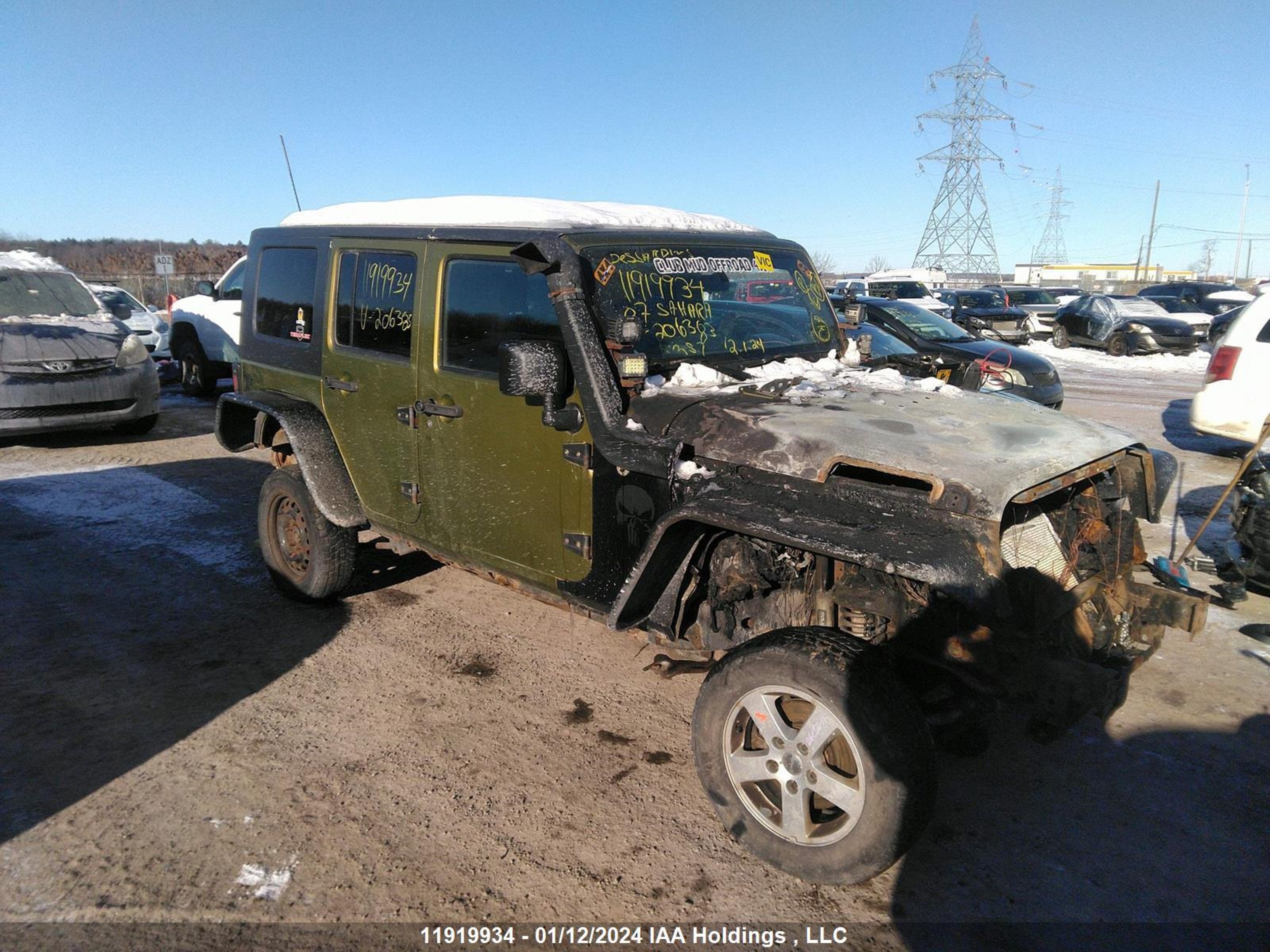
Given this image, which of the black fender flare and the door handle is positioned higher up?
the door handle

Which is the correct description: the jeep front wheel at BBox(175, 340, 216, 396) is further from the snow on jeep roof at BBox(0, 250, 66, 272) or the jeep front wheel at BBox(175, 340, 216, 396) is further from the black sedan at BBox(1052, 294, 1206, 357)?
the black sedan at BBox(1052, 294, 1206, 357)

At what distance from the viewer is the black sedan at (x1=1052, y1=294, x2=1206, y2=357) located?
19094 mm

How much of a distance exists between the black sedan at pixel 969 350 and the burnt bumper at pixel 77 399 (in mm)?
7616

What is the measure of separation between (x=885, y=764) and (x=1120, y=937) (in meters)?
0.91

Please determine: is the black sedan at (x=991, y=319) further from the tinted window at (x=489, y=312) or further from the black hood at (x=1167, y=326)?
the tinted window at (x=489, y=312)

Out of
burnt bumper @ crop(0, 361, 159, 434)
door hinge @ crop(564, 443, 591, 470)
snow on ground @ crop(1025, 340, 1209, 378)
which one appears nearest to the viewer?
door hinge @ crop(564, 443, 591, 470)

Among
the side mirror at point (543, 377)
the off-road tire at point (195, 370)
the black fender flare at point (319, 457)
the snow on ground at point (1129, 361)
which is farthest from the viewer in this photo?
the snow on ground at point (1129, 361)

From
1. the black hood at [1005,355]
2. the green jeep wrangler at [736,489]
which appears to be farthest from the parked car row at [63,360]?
the black hood at [1005,355]

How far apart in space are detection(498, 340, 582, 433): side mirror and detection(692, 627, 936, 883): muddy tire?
1.11 meters

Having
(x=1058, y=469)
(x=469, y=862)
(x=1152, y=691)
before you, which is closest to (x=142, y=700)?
(x=469, y=862)

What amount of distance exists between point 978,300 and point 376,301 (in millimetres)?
21080

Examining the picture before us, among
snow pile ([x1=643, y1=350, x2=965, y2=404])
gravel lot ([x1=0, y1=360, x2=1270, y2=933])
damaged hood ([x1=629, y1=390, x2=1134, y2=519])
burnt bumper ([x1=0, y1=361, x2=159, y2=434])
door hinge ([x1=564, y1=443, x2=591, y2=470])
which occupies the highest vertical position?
snow pile ([x1=643, y1=350, x2=965, y2=404])

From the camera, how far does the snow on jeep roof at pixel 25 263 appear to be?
9.66 m

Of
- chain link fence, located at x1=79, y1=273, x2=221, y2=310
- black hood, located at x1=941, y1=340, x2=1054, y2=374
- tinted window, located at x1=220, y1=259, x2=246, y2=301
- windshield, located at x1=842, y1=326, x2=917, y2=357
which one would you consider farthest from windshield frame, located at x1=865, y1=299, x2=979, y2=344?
chain link fence, located at x1=79, y1=273, x2=221, y2=310
